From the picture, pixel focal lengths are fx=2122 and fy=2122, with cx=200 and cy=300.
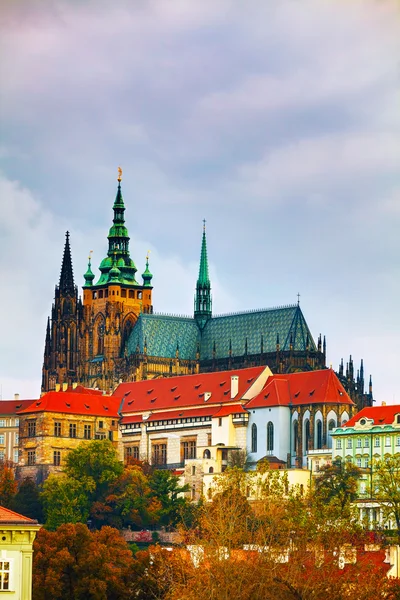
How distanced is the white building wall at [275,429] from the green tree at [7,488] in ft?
65.9

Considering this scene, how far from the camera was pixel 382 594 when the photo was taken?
3361 inches

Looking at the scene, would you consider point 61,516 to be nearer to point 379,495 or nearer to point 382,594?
point 379,495

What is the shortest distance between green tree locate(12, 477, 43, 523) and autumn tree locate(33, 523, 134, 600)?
51.2 m

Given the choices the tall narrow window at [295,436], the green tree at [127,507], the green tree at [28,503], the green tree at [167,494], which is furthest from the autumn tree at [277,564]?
the tall narrow window at [295,436]

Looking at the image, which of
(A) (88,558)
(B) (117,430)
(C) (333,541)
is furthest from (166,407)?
(C) (333,541)

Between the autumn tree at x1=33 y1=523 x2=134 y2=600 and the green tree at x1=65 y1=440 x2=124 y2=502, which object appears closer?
the autumn tree at x1=33 y1=523 x2=134 y2=600

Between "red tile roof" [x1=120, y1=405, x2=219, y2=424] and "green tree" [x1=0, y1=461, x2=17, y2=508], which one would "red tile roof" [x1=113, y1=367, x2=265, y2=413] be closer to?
"red tile roof" [x1=120, y1=405, x2=219, y2=424]

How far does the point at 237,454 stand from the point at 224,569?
296 feet

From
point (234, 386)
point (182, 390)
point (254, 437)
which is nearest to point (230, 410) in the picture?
point (234, 386)

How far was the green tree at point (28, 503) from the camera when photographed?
536ft

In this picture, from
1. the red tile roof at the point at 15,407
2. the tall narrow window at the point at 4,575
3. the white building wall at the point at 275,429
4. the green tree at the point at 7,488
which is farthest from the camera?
the red tile roof at the point at 15,407

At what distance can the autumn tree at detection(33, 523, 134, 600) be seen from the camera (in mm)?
104500

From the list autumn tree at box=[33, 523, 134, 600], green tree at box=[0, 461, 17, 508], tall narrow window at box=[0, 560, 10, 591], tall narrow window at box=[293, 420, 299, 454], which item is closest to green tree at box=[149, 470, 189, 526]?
tall narrow window at box=[293, 420, 299, 454]

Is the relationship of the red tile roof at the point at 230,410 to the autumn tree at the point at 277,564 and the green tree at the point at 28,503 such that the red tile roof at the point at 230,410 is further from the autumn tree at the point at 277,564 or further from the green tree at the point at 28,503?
the autumn tree at the point at 277,564
